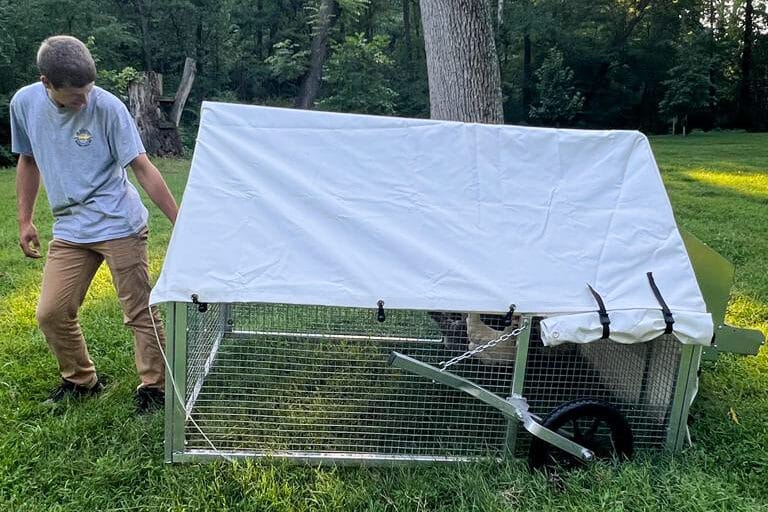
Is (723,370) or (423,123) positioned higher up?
(423,123)

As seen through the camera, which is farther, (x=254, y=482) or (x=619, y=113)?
(x=619, y=113)

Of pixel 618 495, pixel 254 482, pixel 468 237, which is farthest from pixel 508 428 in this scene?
pixel 254 482

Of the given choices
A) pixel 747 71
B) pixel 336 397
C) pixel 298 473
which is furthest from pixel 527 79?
pixel 298 473

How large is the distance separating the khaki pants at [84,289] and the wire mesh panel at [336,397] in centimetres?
26

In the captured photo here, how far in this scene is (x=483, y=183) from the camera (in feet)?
9.05

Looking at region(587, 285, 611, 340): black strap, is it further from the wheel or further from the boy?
the boy

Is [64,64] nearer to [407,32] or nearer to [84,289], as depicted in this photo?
[84,289]

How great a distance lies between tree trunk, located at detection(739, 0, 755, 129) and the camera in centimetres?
2831

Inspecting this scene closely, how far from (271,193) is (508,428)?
4.49ft

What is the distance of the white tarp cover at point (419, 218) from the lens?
2.37m

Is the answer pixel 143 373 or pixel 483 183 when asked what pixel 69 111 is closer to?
pixel 143 373

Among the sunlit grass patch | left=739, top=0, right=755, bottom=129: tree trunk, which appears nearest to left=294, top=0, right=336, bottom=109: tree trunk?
the sunlit grass patch

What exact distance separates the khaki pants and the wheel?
178 centimetres

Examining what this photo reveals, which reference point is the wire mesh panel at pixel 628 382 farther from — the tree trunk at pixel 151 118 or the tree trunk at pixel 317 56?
the tree trunk at pixel 317 56
